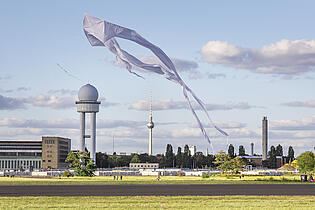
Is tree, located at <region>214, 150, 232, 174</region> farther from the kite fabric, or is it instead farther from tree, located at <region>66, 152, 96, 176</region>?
the kite fabric

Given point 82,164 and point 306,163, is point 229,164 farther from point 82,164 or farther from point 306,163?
point 82,164

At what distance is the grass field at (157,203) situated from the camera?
37656 millimetres

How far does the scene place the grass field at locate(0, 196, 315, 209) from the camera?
124 ft

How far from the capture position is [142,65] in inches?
1357

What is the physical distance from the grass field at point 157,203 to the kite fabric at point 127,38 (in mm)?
6327

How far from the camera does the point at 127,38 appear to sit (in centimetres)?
3472

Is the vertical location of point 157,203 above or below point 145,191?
below

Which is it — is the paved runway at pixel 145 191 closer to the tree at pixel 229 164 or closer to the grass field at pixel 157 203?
the grass field at pixel 157 203

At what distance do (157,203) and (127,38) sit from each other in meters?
12.5

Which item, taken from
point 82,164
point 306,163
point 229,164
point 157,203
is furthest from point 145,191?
point 82,164

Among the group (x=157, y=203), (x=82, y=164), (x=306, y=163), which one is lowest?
(x=157, y=203)

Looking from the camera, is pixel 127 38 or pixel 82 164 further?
pixel 82 164

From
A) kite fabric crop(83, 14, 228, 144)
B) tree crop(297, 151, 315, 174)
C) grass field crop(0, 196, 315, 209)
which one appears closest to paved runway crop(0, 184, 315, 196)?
grass field crop(0, 196, 315, 209)

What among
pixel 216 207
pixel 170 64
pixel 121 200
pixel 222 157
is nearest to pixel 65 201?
pixel 121 200
